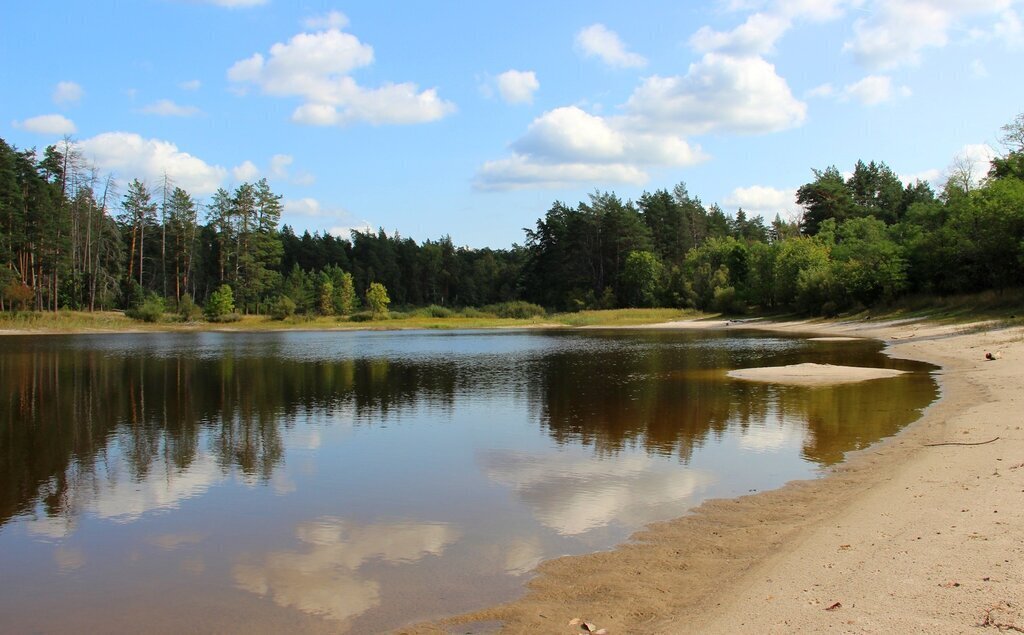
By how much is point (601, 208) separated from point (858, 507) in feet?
351

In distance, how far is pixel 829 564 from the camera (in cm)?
677

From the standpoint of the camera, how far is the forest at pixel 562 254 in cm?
5272

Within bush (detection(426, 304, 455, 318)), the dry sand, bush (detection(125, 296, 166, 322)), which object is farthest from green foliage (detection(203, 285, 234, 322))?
the dry sand

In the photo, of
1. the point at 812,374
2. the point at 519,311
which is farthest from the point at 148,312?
the point at 812,374

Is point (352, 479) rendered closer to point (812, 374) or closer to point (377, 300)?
point (812, 374)

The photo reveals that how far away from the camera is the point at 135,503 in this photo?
1095 cm

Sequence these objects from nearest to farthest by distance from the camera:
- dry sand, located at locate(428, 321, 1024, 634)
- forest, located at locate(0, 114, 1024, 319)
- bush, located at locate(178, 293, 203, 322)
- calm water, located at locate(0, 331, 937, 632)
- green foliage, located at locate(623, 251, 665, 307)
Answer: dry sand, located at locate(428, 321, 1024, 634), calm water, located at locate(0, 331, 937, 632), forest, located at locate(0, 114, 1024, 319), bush, located at locate(178, 293, 203, 322), green foliage, located at locate(623, 251, 665, 307)

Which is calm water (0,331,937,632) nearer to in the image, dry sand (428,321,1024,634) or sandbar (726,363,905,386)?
dry sand (428,321,1024,634)

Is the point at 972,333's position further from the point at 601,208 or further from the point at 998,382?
the point at 601,208

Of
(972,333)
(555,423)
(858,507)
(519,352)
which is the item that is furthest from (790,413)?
(519,352)

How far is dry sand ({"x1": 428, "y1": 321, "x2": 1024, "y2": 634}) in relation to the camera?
550 centimetres

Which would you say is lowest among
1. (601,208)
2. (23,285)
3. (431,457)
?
(431,457)

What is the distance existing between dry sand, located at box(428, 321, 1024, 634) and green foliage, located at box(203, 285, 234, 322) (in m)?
83.1

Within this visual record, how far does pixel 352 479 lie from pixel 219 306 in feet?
259
